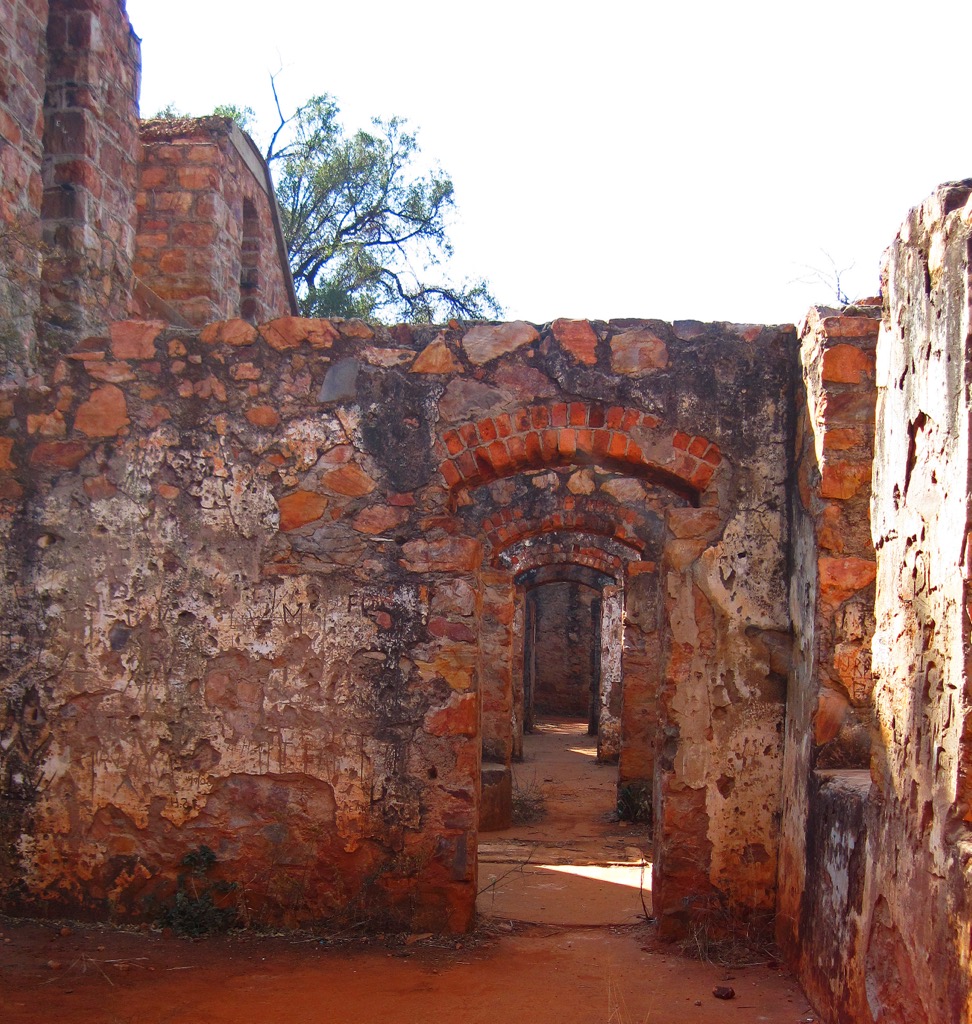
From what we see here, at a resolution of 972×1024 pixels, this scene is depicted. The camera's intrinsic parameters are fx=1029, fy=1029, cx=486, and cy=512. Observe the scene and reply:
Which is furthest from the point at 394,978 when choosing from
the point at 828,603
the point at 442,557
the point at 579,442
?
the point at 579,442

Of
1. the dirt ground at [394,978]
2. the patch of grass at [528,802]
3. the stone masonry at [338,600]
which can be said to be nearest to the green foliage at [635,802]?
the patch of grass at [528,802]

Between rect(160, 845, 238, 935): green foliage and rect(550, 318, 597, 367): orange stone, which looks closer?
rect(160, 845, 238, 935): green foliage

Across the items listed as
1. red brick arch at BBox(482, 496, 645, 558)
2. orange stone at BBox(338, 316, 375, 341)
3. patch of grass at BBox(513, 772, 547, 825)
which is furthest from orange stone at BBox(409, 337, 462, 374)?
patch of grass at BBox(513, 772, 547, 825)

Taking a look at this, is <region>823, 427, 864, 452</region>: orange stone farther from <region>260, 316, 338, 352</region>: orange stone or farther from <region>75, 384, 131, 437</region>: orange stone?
<region>75, 384, 131, 437</region>: orange stone

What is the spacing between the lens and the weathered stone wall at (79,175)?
5.73m

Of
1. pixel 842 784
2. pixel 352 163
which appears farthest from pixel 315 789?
pixel 352 163

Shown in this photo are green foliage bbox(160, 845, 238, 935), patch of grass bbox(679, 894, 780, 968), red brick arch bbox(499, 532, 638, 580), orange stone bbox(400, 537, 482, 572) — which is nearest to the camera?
patch of grass bbox(679, 894, 780, 968)

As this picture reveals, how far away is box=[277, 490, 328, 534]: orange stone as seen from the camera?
16.1ft

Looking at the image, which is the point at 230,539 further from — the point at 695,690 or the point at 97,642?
the point at 695,690

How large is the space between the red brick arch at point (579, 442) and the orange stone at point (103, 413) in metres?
Result: 1.55

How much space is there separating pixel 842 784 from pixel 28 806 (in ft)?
12.0

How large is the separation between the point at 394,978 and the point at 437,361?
2753 mm

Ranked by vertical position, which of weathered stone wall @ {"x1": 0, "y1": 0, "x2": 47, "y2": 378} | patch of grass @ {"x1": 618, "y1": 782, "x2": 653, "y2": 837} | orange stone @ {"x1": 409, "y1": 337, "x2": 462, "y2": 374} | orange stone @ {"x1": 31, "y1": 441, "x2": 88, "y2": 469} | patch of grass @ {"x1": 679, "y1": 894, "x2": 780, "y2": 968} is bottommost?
patch of grass @ {"x1": 618, "y1": 782, "x2": 653, "y2": 837}

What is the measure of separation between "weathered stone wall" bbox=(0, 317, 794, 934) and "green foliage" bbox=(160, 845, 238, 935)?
0.24 ft
